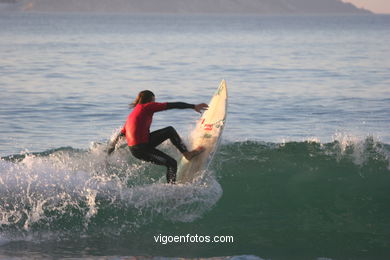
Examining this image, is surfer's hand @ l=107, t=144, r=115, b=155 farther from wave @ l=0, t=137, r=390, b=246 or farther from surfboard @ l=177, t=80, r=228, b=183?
surfboard @ l=177, t=80, r=228, b=183

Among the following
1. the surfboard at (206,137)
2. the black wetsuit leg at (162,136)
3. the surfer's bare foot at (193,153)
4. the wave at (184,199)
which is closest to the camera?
the wave at (184,199)

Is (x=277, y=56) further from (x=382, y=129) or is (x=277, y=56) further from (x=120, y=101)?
(x=382, y=129)

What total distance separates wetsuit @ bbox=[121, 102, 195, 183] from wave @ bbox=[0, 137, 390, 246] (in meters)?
0.41

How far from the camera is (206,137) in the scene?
34.2 ft

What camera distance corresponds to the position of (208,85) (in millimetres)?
27531

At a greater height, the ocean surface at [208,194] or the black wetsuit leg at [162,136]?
the black wetsuit leg at [162,136]

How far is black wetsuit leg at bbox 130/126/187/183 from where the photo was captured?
9.49 meters

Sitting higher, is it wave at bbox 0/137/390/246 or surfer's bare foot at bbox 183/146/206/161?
surfer's bare foot at bbox 183/146/206/161

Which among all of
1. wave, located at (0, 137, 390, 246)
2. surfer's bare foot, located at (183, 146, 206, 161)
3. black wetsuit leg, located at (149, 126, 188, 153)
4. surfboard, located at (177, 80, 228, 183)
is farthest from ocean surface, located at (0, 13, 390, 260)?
black wetsuit leg, located at (149, 126, 188, 153)

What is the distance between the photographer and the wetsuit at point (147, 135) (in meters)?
9.26

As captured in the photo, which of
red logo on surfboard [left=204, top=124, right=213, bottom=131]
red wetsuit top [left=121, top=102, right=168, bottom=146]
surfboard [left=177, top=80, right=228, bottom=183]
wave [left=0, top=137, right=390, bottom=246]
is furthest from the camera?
red logo on surfboard [left=204, top=124, right=213, bottom=131]

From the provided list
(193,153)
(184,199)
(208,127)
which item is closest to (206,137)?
(208,127)

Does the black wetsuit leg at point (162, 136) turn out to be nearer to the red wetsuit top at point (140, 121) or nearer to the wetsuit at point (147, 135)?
the wetsuit at point (147, 135)

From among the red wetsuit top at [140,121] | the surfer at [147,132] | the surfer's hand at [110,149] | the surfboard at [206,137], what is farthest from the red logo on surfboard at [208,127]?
the surfer's hand at [110,149]
